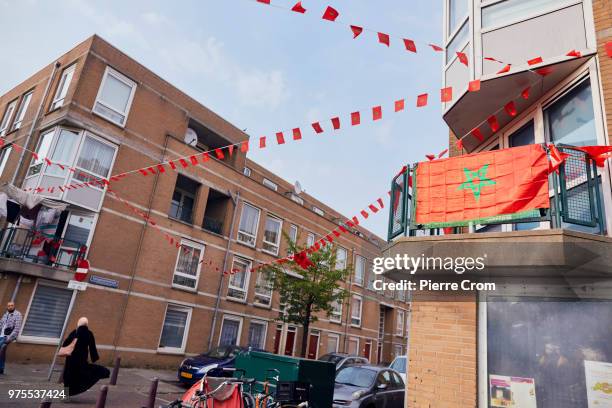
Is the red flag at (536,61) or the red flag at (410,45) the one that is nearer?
the red flag at (536,61)

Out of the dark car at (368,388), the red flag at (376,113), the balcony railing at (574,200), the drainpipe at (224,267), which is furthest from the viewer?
the drainpipe at (224,267)

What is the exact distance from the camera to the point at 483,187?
210 inches

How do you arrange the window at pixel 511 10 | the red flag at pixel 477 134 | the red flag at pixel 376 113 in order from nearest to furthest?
the window at pixel 511 10 < the red flag at pixel 477 134 < the red flag at pixel 376 113

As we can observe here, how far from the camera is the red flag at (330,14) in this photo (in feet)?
21.3

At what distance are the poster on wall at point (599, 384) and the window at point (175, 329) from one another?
685 inches

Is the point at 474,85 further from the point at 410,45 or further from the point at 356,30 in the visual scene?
the point at 356,30

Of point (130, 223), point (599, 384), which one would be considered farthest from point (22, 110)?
point (599, 384)

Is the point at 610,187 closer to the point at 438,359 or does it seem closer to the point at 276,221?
the point at 438,359

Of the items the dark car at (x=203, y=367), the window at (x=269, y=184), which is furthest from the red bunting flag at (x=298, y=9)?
the window at (x=269, y=184)

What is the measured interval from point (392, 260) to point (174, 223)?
15.8m

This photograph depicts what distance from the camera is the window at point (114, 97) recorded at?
57.6 ft

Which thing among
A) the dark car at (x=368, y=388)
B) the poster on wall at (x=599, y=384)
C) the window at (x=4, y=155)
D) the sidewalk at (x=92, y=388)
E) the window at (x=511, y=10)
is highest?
the window at (x=4, y=155)

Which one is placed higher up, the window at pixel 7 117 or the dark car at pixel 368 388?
the window at pixel 7 117

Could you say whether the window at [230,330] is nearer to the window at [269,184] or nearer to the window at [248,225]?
the window at [248,225]
